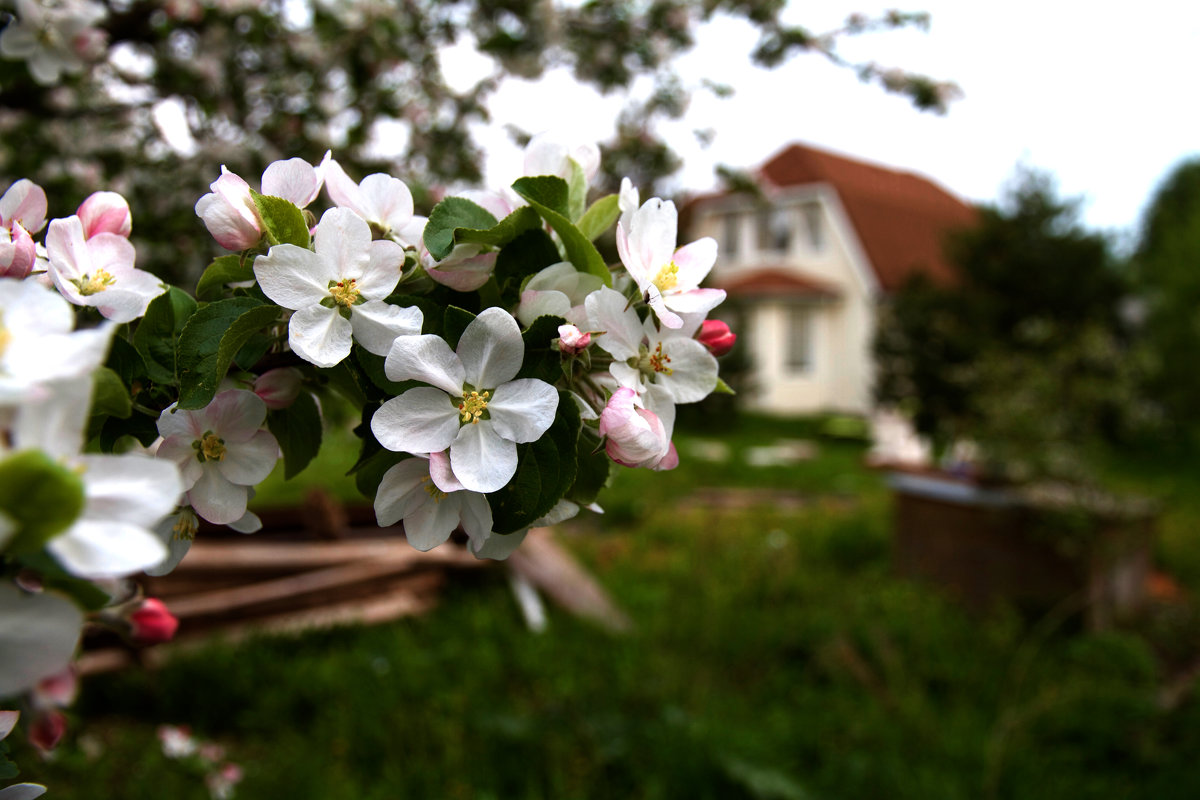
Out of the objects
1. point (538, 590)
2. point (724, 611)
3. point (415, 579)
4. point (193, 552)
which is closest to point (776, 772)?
point (724, 611)

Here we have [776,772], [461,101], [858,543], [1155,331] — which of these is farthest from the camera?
[1155,331]

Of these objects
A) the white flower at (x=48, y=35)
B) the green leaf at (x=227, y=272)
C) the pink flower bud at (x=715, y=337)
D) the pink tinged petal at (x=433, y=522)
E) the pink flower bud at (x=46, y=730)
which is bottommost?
the pink flower bud at (x=46, y=730)

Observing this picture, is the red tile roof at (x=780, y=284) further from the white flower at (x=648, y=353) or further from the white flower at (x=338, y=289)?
the white flower at (x=338, y=289)

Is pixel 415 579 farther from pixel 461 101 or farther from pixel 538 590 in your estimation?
pixel 461 101

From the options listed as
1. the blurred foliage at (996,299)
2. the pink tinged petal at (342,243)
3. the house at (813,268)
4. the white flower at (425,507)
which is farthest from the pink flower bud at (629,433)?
the house at (813,268)

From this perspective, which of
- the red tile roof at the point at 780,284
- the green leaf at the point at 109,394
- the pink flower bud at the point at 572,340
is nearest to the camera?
the green leaf at the point at 109,394

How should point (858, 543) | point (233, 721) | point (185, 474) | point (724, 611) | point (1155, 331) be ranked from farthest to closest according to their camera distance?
point (1155, 331) < point (858, 543) < point (724, 611) < point (233, 721) < point (185, 474)

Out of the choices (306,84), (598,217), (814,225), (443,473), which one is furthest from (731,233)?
(443,473)
